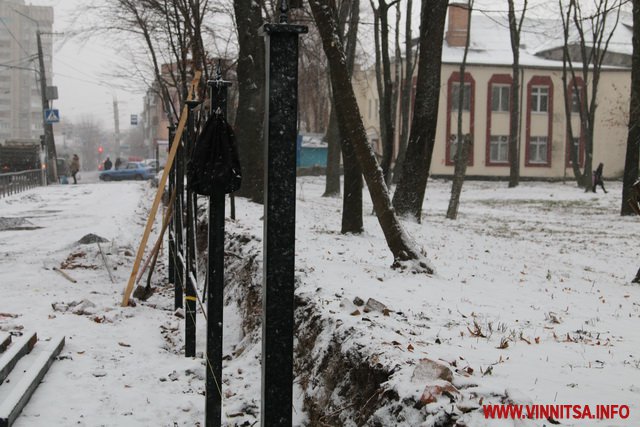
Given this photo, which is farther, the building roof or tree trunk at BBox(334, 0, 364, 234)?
the building roof

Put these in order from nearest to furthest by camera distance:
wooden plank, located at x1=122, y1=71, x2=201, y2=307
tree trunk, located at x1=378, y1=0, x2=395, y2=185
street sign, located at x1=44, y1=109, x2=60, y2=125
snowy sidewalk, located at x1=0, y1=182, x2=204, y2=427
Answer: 1. snowy sidewalk, located at x1=0, y1=182, x2=204, y2=427
2. wooden plank, located at x1=122, y1=71, x2=201, y2=307
3. tree trunk, located at x1=378, y1=0, x2=395, y2=185
4. street sign, located at x1=44, y1=109, x2=60, y2=125

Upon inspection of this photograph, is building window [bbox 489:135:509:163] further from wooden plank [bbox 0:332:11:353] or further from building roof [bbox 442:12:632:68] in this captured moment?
wooden plank [bbox 0:332:11:353]

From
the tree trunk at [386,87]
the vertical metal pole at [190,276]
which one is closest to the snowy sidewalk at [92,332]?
the vertical metal pole at [190,276]

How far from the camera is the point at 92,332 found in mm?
7441

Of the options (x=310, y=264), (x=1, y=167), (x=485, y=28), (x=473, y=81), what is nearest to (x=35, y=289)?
(x=310, y=264)

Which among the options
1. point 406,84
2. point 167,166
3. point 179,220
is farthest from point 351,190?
point 406,84

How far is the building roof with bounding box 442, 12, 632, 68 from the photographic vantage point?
4800cm

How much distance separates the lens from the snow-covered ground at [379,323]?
4.21 metres

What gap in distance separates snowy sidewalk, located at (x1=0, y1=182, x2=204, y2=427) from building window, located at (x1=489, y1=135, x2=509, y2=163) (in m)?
38.4

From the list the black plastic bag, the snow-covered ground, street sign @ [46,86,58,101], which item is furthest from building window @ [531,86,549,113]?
the black plastic bag

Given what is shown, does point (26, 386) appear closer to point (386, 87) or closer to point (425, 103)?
point (386, 87)

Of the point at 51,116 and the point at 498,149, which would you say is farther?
the point at 498,149

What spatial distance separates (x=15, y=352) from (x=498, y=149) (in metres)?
45.9

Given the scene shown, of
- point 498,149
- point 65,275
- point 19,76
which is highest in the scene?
point 19,76
